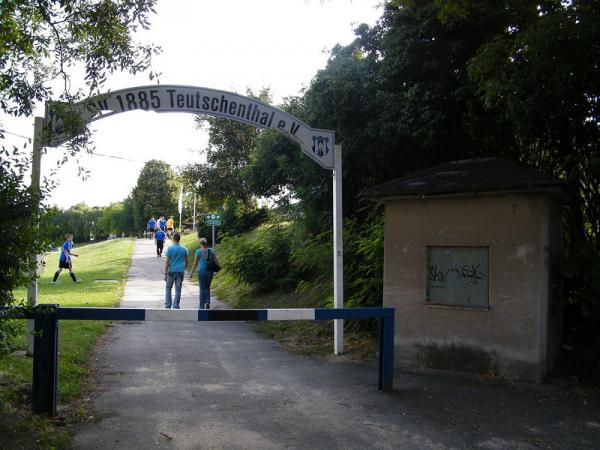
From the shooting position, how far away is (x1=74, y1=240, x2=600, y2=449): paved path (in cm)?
479

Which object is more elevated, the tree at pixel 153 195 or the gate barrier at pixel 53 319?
the tree at pixel 153 195

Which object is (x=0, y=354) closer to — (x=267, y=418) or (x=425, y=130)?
(x=267, y=418)

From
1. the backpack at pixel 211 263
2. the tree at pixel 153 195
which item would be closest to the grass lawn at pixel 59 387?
the backpack at pixel 211 263

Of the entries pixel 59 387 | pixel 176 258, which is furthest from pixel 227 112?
pixel 176 258

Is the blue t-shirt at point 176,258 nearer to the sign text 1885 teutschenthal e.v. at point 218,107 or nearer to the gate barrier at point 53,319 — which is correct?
the sign text 1885 teutschenthal e.v. at point 218,107

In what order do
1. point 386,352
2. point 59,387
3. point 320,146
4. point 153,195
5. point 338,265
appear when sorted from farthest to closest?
point 153,195, point 320,146, point 338,265, point 386,352, point 59,387

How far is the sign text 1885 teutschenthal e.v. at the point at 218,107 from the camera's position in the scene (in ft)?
25.0

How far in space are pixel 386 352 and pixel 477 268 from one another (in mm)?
2038

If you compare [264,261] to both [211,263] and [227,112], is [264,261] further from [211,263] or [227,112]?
[227,112]

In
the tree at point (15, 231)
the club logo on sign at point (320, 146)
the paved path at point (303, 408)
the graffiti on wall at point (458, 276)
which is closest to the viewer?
the tree at point (15, 231)

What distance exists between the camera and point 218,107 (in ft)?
27.2

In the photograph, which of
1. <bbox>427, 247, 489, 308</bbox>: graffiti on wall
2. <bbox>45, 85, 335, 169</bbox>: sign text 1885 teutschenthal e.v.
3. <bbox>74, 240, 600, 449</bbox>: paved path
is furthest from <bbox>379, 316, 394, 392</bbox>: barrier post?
<bbox>45, 85, 335, 169</bbox>: sign text 1885 teutschenthal e.v.

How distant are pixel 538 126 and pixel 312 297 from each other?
648 centimetres

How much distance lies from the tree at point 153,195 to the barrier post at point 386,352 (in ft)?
193
